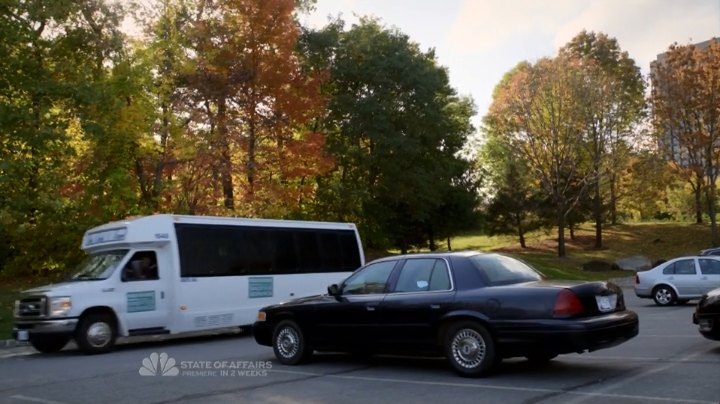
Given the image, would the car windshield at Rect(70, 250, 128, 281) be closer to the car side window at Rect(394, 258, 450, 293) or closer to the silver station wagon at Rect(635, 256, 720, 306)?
the car side window at Rect(394, 258, 450, 293)

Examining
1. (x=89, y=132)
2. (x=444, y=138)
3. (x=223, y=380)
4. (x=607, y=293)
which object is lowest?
(x=223, y=380)

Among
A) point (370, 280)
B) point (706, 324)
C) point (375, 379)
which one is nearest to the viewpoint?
point (375, 379)

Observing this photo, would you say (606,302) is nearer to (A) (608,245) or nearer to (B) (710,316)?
Result: (B) (710,316)

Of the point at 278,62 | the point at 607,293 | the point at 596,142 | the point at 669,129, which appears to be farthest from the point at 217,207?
the point at 669,129

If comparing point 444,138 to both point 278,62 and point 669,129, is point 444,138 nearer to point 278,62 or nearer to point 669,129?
point 669,129

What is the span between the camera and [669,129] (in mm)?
46438

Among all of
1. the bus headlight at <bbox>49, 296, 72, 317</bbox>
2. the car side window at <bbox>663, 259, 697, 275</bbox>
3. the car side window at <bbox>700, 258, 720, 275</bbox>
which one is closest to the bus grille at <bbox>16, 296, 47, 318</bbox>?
the bus headlight at <bbox>49, 296, 72, 317</bbox>

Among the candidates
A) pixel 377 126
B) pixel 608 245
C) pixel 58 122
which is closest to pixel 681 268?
pixel 377 126

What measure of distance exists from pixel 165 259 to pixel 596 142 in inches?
1341

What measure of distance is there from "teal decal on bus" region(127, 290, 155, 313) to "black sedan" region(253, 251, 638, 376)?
4772 mm

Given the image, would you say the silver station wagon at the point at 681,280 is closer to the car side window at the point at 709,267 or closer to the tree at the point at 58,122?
the car side window at the point at 709,267

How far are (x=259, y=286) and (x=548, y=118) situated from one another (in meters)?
28.6

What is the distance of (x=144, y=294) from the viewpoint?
14953 millimetres

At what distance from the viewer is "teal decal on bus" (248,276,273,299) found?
1670 cm
